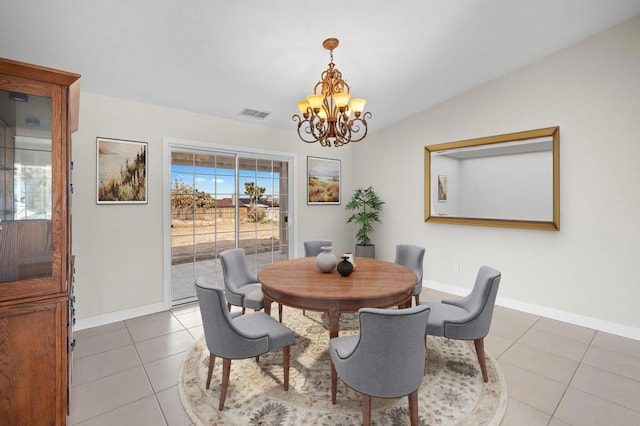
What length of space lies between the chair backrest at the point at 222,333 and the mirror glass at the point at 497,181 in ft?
11.7

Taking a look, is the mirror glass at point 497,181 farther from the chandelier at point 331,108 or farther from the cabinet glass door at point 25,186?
the cabinet glass door at point 25,186

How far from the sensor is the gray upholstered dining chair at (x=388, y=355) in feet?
5.06

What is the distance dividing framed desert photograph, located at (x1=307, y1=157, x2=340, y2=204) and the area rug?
305 centimetres

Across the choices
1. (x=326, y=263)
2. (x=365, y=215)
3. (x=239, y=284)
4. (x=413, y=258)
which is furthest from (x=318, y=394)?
(x=365, y=215)

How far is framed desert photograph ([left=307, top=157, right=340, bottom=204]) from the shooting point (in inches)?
211

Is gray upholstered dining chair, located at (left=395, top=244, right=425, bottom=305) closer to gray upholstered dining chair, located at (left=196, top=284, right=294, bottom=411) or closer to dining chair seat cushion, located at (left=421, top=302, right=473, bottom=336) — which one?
dining chair seat cushion, located at (left=421, top=302, right=473, bottom=336)

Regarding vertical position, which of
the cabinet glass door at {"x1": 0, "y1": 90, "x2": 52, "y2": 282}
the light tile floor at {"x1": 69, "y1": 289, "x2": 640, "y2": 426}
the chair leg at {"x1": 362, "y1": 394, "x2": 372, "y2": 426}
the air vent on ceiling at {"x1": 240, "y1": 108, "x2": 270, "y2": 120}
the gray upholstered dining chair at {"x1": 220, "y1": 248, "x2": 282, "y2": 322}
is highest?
the air vent on ceiling at {"x1": 240, "y1": 108, "x2": 270, "y2": 120}

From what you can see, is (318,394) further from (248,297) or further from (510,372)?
(510,372)

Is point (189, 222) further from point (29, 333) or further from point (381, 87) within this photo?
point (381, 87)

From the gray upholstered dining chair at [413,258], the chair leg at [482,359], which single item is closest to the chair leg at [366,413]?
the chair leg at [482,359]

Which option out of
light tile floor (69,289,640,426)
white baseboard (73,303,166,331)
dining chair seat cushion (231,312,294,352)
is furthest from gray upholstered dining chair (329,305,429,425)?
white baseboard (73,303,166,331)

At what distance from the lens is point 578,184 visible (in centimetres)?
344

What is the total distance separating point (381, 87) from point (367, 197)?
2.21m

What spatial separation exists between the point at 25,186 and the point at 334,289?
199cm
